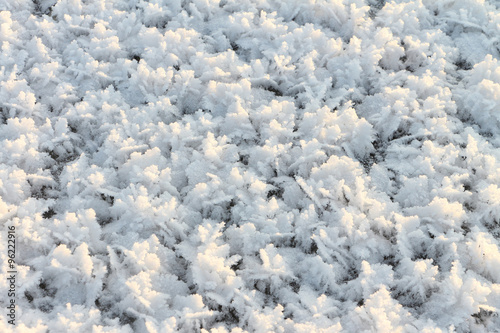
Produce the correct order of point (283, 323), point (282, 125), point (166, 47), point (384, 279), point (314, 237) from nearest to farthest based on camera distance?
point (283, 323)
point (384, 279)
point (314, 237)
point (282, 125)
point (166, 47)

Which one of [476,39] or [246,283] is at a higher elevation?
[476,39]

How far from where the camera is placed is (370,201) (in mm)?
3285

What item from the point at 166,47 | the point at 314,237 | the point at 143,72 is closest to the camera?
the point at 314,237

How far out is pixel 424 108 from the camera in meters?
3.96

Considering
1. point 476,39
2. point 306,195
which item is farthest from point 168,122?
point 476,39

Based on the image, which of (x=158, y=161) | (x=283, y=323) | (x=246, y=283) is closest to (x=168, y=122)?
(x=158, y=161)

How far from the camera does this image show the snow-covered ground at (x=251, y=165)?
9.38 ft

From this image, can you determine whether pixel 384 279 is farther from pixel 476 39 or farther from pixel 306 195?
pixel 476 39

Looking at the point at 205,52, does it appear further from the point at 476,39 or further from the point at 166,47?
the point at 476,39

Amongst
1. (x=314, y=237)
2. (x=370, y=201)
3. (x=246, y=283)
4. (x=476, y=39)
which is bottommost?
(x=246, y=283)

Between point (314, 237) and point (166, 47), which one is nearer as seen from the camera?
point (314, 237)

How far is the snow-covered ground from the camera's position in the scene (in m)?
2.86

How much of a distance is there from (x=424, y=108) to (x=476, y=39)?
1446 mm

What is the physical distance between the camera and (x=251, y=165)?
3723mm
